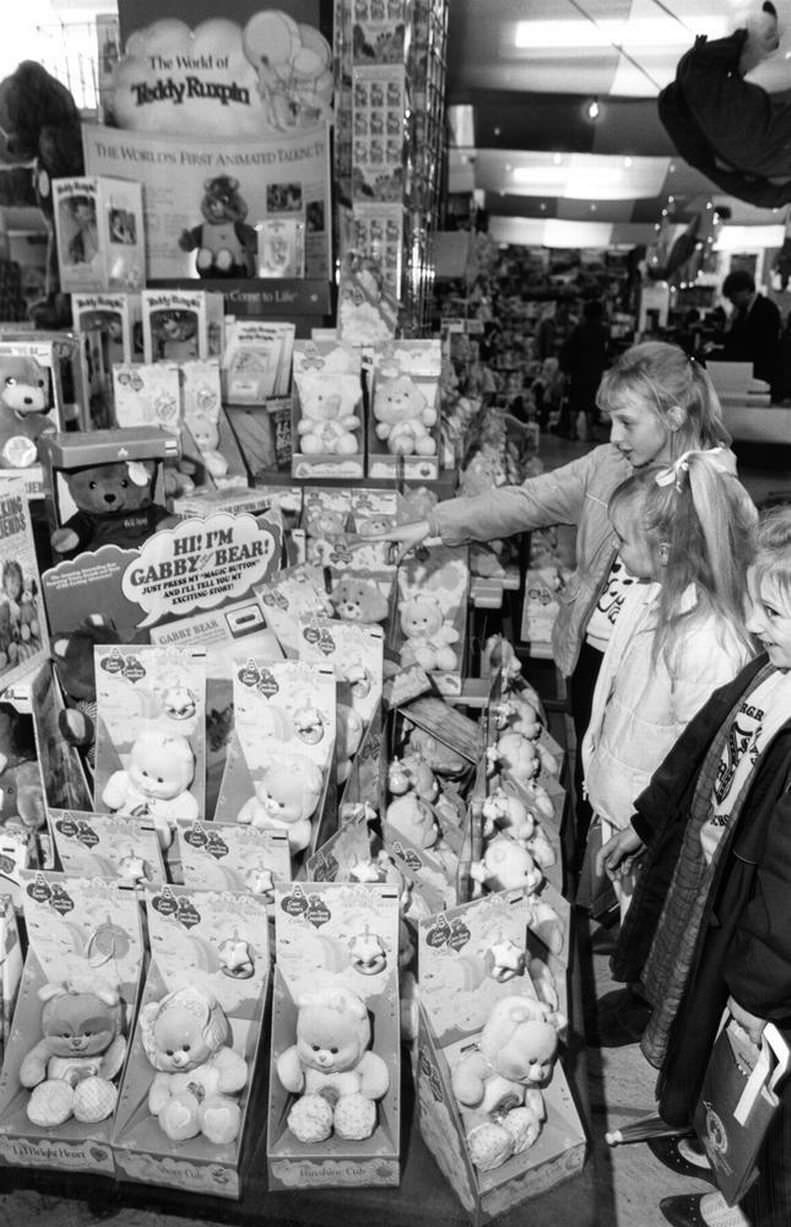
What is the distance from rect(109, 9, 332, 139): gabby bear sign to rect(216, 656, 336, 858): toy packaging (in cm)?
372

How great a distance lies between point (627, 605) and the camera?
2172 mm

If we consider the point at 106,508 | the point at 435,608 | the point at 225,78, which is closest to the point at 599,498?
the point at 435,608

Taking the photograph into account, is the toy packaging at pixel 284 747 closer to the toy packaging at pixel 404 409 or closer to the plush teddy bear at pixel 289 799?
the plush teddy bear at pixel 289 799

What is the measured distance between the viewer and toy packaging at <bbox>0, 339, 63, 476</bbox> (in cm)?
245

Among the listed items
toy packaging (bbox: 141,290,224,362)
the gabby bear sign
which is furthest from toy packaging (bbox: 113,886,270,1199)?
the gabby bear sign

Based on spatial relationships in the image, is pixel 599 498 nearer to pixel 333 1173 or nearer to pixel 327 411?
pixel 327 411

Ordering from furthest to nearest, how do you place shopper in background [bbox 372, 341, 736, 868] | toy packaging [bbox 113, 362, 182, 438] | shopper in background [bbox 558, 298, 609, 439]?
shopper in background [bbox 558, 298, 609, 439] → toy packaging [bbox 113, 362, 182, 438] → shopper in background [bbox 372, 341, 736, 868]

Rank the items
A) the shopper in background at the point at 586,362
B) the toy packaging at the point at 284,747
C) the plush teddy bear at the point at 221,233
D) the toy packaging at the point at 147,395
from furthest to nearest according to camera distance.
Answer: the shopper in background at the point at 586,362 → the plush teddy bear at the point at 221,233 → the toy packaging at the point at 147,395 → the toy packaging at the point at 284,747

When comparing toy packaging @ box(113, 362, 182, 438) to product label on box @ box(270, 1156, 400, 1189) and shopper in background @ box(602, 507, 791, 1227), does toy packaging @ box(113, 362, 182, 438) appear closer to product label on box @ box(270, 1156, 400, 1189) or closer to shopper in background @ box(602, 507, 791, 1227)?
shopper in background @ box(602, 507, 791, 1227)

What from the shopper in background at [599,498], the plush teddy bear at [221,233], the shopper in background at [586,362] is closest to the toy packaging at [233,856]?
the shopper in background at [599,498]

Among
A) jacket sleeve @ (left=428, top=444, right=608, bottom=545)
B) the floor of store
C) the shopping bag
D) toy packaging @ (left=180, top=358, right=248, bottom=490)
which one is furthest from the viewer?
toy packaging @ (left=180, top=358, right=248, bottom=490)

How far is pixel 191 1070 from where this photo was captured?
4.82ft

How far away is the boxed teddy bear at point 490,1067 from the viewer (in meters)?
1.38

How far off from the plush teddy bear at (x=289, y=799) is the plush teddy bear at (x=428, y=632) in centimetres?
78
